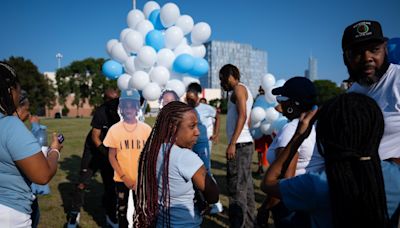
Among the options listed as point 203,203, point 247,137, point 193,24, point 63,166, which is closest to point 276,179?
point 203,203

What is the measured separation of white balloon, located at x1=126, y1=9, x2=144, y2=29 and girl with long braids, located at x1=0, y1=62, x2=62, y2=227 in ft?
19.9

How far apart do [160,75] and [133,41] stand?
1.05 metres

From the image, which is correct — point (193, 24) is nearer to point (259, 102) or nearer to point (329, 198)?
point (259, 102)

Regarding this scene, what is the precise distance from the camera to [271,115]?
666 centimetres

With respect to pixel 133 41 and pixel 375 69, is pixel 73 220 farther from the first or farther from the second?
pixel 375 69

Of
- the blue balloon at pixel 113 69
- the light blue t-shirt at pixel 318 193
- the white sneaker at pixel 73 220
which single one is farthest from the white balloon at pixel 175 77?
the light blue t-shirt at pixel 318 193

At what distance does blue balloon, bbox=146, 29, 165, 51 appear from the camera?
686 cm

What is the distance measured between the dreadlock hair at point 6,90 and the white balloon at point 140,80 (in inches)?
181

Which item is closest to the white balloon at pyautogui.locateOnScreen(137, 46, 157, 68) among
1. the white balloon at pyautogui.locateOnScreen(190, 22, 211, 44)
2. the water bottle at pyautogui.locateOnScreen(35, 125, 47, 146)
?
the white balloon at pyautogui.locateOnScreen(190, 22, 211, 44)

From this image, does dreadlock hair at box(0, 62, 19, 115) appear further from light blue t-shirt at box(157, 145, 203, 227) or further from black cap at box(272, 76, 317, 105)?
black cap at box(272, 76, 317, 105)

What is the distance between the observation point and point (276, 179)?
156 centimetres

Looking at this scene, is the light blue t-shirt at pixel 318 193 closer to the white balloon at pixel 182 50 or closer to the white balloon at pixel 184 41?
the white balloon at pixel 182 50

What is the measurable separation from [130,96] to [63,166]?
646cm

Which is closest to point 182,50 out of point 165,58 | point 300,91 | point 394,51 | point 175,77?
point 165,58
